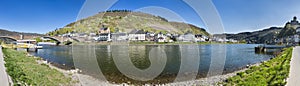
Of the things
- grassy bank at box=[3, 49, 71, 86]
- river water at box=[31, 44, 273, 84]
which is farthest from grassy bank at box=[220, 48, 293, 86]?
grassy bank at box=[3, 49, 71, 86]

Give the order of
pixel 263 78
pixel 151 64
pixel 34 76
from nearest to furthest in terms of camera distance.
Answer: pixel 34 76
pixel 263 78
pixel 151 64

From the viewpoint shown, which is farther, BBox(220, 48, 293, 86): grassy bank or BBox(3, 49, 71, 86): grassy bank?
BBox(220, 48, 293, 86): grassy bank

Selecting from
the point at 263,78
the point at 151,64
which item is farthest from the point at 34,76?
the point at 151,64

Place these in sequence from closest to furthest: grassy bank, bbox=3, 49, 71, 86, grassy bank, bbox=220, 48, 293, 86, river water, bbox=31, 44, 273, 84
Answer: grassy bank, bbox=3, 49, 71, 86 < grassy bank, bbox=220, 48, 293, 86 < river water, bbox=31, 44, 273, 84

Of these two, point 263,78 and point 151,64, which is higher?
point 263,78

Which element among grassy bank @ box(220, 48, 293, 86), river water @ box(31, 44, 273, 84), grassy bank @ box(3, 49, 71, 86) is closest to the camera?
grassy bank @ box(3, 49, 71, 86)

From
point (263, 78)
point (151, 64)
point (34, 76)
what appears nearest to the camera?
point (34, 76)

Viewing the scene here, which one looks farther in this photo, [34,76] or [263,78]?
[263,78]

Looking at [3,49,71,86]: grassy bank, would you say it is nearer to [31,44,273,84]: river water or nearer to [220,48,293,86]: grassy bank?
[31,44,273,84]: river water

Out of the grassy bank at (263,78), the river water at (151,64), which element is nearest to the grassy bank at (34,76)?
the river water at (151,64)

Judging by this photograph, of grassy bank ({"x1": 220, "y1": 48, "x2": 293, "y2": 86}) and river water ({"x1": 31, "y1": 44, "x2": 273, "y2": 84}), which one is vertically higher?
grassy bank ({"x1": 220, "y1": 48, "x2": 293, "y2": 86})

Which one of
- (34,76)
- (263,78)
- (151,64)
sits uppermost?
(34,76)

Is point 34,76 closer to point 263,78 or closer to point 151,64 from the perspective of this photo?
point 263,78

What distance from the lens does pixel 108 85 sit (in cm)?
1261
